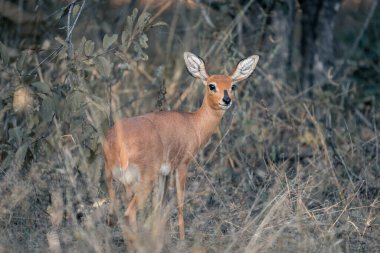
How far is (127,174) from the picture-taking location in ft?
18.4

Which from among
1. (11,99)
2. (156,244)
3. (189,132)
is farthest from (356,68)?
(156,244)

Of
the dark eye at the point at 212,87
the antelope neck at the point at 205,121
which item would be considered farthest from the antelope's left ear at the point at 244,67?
the antelope neck at the point at 205,121

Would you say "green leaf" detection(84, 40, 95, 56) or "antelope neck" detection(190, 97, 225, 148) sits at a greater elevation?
"green leaf" detection(84, 40, 95, 56)

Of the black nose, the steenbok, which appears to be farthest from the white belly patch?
the black nose

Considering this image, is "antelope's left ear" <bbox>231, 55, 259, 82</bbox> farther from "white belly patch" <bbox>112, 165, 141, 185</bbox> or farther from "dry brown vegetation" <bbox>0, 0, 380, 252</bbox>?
"white belly patch" <bbox>112, 165, 141, 185</bbox>

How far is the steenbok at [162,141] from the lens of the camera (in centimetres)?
561

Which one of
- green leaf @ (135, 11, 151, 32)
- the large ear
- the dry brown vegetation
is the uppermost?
green leaf @ (135, 11, 151, 32)

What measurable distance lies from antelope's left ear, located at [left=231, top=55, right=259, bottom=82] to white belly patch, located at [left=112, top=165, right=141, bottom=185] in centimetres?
153

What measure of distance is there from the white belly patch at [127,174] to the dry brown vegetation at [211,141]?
0.13 meters

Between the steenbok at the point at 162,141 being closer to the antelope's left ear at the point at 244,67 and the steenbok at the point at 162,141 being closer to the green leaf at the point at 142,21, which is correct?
the antelope's left ear at the point at 244,67

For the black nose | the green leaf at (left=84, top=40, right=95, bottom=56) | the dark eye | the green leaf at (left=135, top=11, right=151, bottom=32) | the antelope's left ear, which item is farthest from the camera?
the antelope's left ear

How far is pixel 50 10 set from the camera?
32.2ft

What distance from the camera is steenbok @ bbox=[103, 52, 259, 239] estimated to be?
18.4ft

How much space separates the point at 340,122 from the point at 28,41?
3868 millimetres
